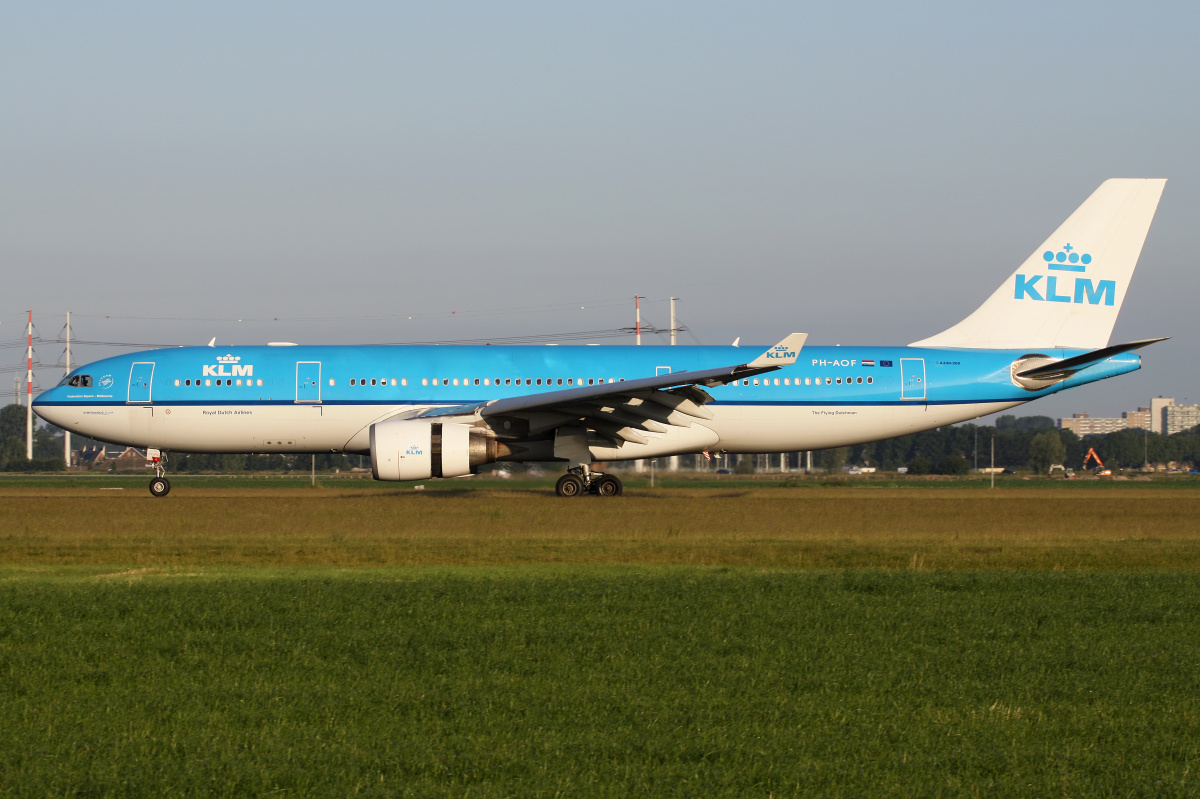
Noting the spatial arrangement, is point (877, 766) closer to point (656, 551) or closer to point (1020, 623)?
point (1020, 623)

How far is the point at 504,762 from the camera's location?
4910mm

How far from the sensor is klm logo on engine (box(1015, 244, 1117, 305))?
81.6 ft

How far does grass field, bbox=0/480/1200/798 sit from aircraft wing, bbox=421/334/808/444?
7.02 m

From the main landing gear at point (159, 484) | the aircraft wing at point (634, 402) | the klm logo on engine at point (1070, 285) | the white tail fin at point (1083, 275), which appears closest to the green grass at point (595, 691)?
the aircraft wing at point (634, 402)

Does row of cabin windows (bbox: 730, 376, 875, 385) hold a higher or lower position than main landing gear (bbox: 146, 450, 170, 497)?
higher

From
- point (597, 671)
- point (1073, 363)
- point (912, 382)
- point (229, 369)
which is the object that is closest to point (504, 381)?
point (229, 369)

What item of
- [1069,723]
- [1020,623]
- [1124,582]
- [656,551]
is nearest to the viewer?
[1069,723]

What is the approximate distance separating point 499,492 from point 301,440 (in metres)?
4.46

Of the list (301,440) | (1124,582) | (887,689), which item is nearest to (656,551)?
(1124,582)

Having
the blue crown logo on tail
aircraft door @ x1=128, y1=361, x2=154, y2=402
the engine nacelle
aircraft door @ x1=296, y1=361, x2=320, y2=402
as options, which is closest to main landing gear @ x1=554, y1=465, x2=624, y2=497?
the engine nacelle

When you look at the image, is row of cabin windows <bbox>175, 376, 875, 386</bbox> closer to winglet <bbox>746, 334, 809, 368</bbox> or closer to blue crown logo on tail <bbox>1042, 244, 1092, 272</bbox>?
winglet <bbox>746, 334, 809, 368</bbox>

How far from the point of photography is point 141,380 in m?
23.6

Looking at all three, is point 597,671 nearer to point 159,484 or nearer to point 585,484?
point 585,484

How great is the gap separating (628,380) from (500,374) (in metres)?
2.92
